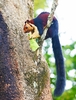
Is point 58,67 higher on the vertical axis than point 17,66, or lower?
higher

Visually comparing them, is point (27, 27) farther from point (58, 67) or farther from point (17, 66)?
point (58, 67)

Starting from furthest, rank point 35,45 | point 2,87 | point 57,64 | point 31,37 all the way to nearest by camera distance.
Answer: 1. point 57,64
2. point 31,37
3. point 35,45
4. point 2,87

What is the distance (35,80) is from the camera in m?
1.87

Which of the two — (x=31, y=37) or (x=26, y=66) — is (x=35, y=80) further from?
(x=31, y=37)

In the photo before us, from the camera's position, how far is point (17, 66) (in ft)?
5.92

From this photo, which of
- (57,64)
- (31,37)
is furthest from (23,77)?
(57,64)

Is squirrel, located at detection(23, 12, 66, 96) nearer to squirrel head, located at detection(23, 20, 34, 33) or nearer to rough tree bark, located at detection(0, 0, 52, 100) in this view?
squirrel head, located at detection(23, 20, 34, 33)

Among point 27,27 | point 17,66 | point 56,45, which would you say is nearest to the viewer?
point 17,66

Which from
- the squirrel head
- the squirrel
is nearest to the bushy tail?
the squirrel

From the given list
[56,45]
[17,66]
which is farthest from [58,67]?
[17,66]

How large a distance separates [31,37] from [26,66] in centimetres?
21

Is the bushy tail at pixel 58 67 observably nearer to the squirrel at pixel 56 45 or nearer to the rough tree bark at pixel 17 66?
the squirrel at pixel 56 45

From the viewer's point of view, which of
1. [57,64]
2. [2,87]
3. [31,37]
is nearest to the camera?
[2,87]

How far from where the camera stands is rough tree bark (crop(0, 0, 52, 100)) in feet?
5.76
